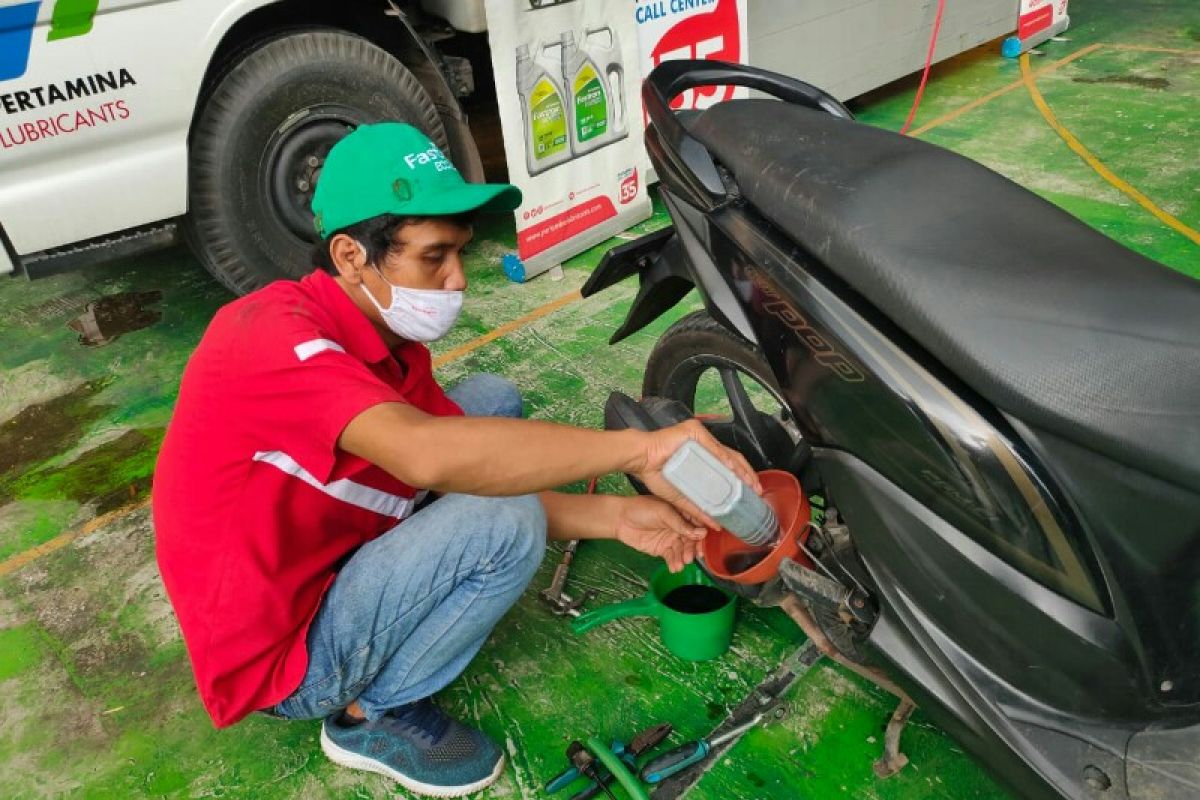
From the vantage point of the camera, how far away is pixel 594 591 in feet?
7.00

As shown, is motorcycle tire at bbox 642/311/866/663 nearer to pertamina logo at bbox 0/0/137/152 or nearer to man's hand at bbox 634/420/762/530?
man's hand at bbox 634/420/762/530

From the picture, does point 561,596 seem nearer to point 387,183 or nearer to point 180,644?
point 180,644

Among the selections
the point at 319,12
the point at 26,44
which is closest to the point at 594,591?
the point at 26,44

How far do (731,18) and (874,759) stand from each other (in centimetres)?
335

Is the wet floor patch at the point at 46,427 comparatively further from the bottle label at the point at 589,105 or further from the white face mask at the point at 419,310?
the bottle label at the point at 589,105

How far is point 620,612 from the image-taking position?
1948 mm

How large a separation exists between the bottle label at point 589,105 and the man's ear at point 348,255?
87.9 inches

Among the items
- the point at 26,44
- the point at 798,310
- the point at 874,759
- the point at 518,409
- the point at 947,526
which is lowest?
the point at 874,759

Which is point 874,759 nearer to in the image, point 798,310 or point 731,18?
point 798,310

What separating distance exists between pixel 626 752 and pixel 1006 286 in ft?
3.53

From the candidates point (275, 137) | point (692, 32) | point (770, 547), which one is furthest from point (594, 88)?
point (770, 547)

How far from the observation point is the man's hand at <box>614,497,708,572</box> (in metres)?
1.75

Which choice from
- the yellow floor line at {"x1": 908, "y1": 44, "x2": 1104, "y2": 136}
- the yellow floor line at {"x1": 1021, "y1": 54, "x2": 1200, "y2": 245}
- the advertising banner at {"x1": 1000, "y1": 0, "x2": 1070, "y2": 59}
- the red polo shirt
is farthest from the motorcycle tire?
the advertising banner at {"x1": 1000, "y1": 0, "x2": 1070, "y2": 59}

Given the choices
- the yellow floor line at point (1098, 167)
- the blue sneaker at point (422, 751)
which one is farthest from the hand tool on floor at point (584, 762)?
the yellow floor line at point (1098, 167)
